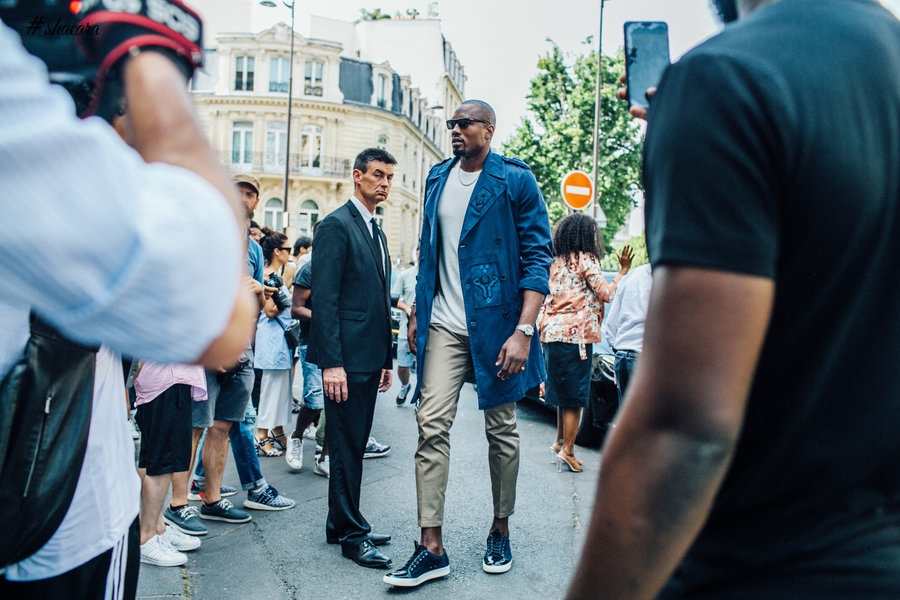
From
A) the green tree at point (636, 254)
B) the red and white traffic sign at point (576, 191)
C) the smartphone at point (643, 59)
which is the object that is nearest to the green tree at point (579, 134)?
the green tree at point (636, 254)

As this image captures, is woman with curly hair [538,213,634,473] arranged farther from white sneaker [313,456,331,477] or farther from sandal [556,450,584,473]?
white sneaker [313,456,331,477]

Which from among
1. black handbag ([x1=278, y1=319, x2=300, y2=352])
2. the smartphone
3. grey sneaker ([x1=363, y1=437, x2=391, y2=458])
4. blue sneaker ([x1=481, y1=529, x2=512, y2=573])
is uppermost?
the smartphone

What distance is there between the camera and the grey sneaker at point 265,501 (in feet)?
16.0

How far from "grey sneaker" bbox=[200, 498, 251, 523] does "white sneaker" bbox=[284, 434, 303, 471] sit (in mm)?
1297

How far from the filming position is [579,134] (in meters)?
29.7

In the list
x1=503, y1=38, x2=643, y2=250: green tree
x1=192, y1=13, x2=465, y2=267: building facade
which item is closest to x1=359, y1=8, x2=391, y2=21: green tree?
x1=192, y1=13, x2=465, y2=267: building facade

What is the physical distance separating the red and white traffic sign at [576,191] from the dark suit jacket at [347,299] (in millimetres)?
8409

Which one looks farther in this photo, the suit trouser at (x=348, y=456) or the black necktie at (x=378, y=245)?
the black necktie at (x=378, y=245)

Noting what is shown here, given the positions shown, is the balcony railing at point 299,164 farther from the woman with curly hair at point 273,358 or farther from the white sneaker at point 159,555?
the white sneaker at point 159,555

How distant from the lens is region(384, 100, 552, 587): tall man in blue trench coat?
390 cm

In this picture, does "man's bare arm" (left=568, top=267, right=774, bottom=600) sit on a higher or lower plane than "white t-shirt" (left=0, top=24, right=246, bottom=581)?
lower

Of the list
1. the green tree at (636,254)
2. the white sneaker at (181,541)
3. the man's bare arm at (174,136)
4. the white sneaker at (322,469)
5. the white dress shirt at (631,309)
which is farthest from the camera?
the green tree at (636,254)

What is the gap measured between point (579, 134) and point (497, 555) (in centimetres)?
2756

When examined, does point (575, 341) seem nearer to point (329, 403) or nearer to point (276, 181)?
point (329, 403)
